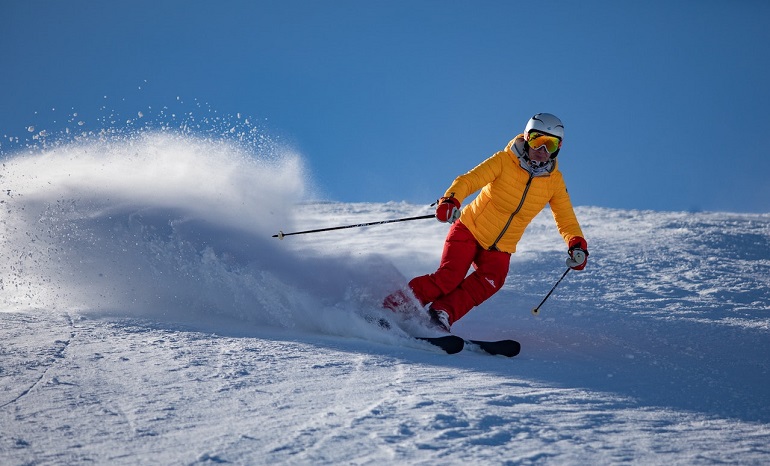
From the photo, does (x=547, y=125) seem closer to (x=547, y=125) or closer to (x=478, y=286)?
(x=547, y=125)

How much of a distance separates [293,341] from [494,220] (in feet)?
5.99

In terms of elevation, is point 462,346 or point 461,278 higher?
point 461,278

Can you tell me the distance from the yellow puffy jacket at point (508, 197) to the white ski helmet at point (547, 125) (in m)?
0.13

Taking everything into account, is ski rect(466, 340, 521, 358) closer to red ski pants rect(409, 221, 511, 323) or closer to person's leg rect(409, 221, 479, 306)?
red ski pants rect(409, 221, 511, 323)

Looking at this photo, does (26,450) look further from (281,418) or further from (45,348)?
(45,348)

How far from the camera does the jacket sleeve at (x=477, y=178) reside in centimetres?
477

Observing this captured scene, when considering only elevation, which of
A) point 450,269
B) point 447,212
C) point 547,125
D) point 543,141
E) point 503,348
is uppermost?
point 547,125

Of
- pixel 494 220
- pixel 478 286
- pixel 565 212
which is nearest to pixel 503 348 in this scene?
pixel 478 286

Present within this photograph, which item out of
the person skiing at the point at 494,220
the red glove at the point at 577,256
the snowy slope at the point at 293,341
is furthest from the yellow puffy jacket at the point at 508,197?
the snowy slope at the point at 293,341

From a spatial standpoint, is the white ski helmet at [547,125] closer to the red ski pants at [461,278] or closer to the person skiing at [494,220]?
the person skiing at [494,220]

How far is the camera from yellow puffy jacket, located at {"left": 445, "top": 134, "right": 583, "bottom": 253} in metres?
4.93

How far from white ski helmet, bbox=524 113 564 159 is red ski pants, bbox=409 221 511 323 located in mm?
899

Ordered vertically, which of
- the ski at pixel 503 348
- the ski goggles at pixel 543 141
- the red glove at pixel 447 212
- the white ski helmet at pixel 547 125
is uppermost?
the white ski helmet at pixel 547 125

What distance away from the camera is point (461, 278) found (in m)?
5.01
